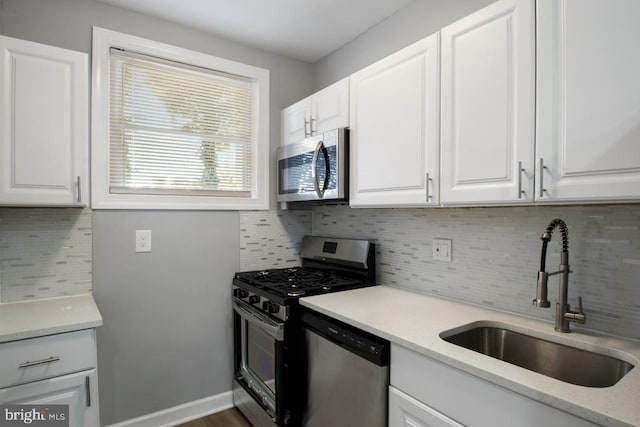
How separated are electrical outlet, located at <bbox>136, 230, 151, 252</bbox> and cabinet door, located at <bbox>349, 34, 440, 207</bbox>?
4.14 feet

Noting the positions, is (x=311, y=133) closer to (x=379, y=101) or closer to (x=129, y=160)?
(x=379, y=101)

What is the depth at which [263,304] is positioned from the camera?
1.95m

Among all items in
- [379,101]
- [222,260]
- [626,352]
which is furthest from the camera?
[222,260]

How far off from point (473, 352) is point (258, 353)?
136 centimetres

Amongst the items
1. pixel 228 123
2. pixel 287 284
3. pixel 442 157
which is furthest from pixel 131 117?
pixel 442 157

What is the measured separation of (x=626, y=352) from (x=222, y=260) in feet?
6.84

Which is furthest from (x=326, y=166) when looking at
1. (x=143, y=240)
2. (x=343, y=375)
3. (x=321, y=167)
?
(x=143, y=240)

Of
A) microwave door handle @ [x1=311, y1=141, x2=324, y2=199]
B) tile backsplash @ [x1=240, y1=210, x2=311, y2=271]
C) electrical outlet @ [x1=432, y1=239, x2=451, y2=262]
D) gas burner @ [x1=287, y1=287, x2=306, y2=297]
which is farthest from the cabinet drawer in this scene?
electrical outlet @ [x1=432, y1=239, x2=451, y2=262]

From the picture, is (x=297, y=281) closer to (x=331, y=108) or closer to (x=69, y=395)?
(x=331, y=108)

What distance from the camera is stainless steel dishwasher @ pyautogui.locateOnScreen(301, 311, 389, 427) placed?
4.33 feet

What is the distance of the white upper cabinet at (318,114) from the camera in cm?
199

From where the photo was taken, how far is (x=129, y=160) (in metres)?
2.12

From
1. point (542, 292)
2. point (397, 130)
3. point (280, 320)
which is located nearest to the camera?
point (542, 292)

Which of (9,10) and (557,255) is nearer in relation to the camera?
(557,255)
